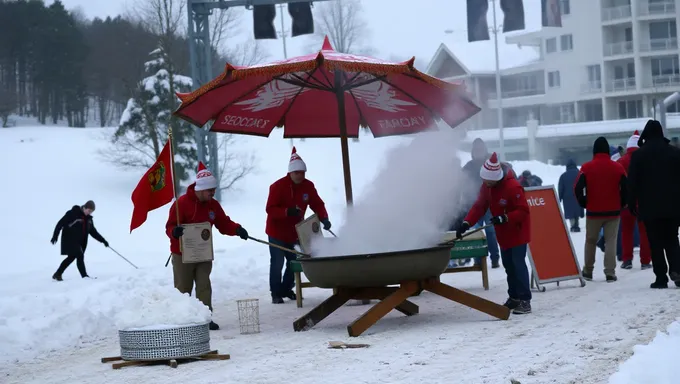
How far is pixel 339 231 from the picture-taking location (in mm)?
10852

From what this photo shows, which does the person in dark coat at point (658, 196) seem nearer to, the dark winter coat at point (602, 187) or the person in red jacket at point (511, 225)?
the dark winter coat at point (602, 187)

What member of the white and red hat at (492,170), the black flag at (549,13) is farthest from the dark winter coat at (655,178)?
the black flag at (549,13)

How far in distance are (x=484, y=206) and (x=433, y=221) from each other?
63 cm

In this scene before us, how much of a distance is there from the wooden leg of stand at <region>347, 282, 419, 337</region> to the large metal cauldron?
0.52 ft

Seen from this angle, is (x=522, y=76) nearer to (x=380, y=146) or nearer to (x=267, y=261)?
(x=267, y=261)

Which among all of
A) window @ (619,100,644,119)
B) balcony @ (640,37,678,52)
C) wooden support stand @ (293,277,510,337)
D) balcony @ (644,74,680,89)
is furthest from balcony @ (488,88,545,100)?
wooden support stand @ (293,277,510,337)

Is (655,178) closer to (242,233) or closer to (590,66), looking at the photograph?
(242,233)

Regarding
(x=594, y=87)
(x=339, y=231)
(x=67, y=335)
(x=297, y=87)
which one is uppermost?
(x=594, y=87)

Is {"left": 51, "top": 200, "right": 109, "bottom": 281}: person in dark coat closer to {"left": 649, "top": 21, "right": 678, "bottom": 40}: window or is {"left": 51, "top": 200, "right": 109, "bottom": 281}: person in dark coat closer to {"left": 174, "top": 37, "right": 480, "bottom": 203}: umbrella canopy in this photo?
{"left": 174, "top": 37, "right": 480, "bottom": 203}: umbrella canopy

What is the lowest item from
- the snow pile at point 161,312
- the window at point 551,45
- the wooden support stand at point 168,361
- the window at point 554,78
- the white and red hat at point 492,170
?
the wooden support stand at point 168,361

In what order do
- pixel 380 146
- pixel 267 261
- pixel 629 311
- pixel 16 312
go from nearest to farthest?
pixel 629 311 → pixel 380 146 → pixel 16 312 → pixel 267 261

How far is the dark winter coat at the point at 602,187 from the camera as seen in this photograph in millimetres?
12945

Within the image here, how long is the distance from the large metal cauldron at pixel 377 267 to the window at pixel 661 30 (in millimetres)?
58753

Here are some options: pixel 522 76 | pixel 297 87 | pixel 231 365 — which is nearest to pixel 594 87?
pixel 522 76
